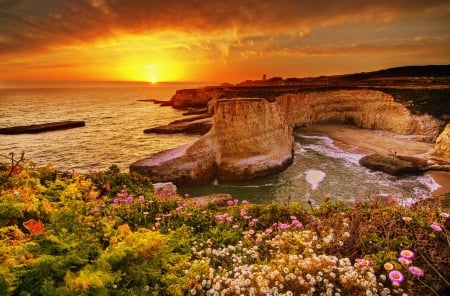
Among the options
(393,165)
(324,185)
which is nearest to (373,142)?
(393,165)

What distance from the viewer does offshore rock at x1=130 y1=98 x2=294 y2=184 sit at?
27.0 metres

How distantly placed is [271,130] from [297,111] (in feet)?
76.4

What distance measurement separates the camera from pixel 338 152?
1452 inches

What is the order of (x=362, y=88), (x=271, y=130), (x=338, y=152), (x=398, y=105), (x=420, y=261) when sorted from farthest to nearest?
1. (x=362, y=88)
2. (x=398, y=105)
3. (x=338, y=152)
4. (x=271, y=130)
5. (x=420, y=261)

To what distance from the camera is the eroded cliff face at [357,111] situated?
150 ft

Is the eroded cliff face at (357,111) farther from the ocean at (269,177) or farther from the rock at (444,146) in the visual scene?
the rock at (444,146)

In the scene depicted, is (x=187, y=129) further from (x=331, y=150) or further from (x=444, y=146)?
(x=444, y=146)

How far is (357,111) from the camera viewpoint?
2092 inches

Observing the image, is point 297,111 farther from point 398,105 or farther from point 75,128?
point 75,128

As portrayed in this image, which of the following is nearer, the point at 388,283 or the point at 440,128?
the point at 388,283

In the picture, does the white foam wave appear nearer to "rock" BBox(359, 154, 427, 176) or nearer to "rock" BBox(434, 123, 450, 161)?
"rock" BBox(359, 154, 427, 176)

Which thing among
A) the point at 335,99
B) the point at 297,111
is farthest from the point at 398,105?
the point at 297,111

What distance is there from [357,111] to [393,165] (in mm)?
26454

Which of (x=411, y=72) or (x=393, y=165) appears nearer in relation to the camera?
(x=393, y=165)
